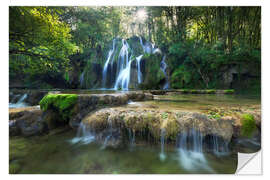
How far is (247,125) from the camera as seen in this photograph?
73.3 inches

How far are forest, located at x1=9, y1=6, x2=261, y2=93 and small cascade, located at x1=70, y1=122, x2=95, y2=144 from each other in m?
2.39

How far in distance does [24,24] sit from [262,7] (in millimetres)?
5328

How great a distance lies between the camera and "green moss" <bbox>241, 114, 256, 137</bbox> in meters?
1.83

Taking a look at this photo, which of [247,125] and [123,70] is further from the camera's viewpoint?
[123,70]

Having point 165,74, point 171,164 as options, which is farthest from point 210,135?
point 165,74

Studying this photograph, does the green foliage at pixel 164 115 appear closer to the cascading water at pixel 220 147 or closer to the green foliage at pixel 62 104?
the cascading water at pixel 220 147

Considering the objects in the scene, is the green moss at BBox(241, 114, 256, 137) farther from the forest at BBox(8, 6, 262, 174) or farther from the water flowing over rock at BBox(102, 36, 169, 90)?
the water flowing over rock at BBox(102, 36, 169, 90)

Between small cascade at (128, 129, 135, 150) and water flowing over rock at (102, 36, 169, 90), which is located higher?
water flowing over rock at (102, 36, 169, 90)

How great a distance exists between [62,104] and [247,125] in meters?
4.15

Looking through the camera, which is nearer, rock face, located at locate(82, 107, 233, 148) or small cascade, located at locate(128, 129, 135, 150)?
rock face, located at locate(82, 107, 233, 148)

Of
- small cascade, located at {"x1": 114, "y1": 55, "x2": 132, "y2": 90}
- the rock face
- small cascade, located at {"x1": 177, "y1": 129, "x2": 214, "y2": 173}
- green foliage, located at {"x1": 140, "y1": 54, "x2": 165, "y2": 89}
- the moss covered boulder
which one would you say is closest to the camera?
small cascade, located at {"x1": 177, "y1": 129, "x2": 214, "y2": 173}

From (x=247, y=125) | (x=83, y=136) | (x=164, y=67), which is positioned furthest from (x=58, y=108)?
(x=164, y=67)

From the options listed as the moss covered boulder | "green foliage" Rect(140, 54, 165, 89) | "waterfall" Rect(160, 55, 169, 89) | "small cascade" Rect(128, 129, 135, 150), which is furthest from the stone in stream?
"waterfall" Rect(160, 55, 169, 89)

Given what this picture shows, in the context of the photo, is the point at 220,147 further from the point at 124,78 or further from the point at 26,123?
the point at 124,78
